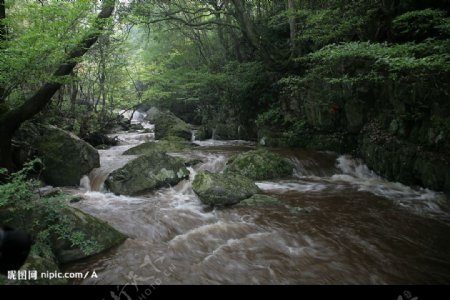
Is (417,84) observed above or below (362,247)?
above

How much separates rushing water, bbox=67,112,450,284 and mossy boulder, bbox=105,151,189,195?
280mm

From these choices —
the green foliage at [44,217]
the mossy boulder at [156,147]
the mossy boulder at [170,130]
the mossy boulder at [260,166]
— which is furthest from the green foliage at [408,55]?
the mossy boulder at [170,130]

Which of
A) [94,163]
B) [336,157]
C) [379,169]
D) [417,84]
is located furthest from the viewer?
[336,157]

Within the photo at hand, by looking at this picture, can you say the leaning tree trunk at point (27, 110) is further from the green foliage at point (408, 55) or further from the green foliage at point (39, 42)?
the green foliage at point (408, 55)

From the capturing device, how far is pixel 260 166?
9.77m

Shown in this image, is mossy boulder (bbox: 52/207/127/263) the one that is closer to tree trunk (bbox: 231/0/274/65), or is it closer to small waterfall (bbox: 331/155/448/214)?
small waterfall (bbox: 331/155/448/214)

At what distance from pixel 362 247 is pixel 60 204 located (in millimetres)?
4988

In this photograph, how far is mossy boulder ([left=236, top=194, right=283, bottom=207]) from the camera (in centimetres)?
706

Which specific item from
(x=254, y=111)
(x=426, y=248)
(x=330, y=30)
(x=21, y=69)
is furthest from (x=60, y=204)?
(x=254, y=111)

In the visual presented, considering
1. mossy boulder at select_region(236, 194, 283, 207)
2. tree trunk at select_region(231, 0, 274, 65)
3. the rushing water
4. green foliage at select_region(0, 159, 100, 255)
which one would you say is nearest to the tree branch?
the rushing water

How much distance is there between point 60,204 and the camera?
4.75 metres

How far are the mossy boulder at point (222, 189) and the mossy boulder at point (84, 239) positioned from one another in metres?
2.31

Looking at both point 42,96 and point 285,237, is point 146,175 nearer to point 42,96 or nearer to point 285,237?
point 42,96
